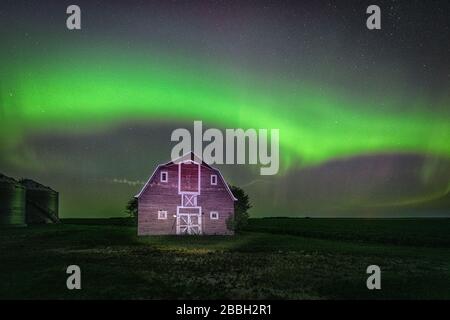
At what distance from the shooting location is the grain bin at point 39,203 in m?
70.6

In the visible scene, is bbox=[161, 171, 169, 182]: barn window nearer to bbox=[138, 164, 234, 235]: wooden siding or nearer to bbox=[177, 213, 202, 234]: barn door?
bbox=[138, 164, 234, 235]: wooden siding

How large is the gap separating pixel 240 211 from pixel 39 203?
38.9 metres

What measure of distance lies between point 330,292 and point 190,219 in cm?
2901

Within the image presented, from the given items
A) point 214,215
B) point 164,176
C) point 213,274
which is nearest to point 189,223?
point 214,215

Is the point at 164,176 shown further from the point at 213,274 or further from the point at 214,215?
the point at 213,274

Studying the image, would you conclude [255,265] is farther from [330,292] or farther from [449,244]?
[449,244]

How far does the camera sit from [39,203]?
73.2m

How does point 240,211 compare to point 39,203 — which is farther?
point 39,203

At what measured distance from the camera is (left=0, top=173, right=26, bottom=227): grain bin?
5772 centimetres

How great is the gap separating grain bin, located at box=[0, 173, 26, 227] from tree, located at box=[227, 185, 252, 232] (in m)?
28.3

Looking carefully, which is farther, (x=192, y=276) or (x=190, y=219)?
(x=190, y=219)

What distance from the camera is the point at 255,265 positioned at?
896 inches
